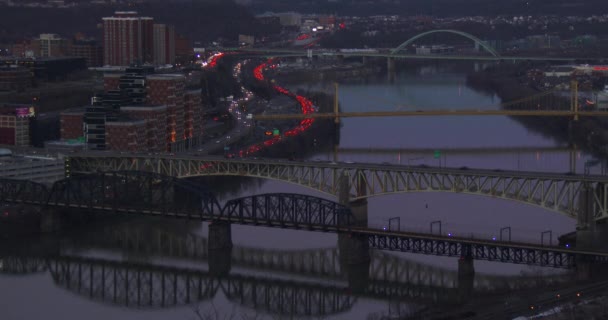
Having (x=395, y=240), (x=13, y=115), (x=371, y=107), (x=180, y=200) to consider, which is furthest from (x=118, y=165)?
(x=371, y=107)

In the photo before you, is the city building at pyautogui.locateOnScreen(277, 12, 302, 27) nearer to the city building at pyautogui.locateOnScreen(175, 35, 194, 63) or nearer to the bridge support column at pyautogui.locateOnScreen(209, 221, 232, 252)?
the city building at pyautogui.locateOnScreen(175, 35, 194, 63)

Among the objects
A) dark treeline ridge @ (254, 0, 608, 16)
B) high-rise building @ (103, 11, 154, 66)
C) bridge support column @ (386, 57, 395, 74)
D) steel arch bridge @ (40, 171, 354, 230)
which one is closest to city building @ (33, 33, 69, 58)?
high-rise building @ (103, 11, 154, 66)

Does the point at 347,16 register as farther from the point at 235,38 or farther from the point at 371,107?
the point at 371,107

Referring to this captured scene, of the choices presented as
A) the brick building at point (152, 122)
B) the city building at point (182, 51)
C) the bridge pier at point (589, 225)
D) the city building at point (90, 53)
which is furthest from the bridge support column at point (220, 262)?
the city building at point (182, 51)

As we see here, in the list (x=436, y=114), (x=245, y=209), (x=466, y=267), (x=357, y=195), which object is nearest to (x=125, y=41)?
(x=436, y=114)

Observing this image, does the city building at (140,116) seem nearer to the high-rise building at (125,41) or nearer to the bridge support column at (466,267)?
the bridge support column at (466,267)
